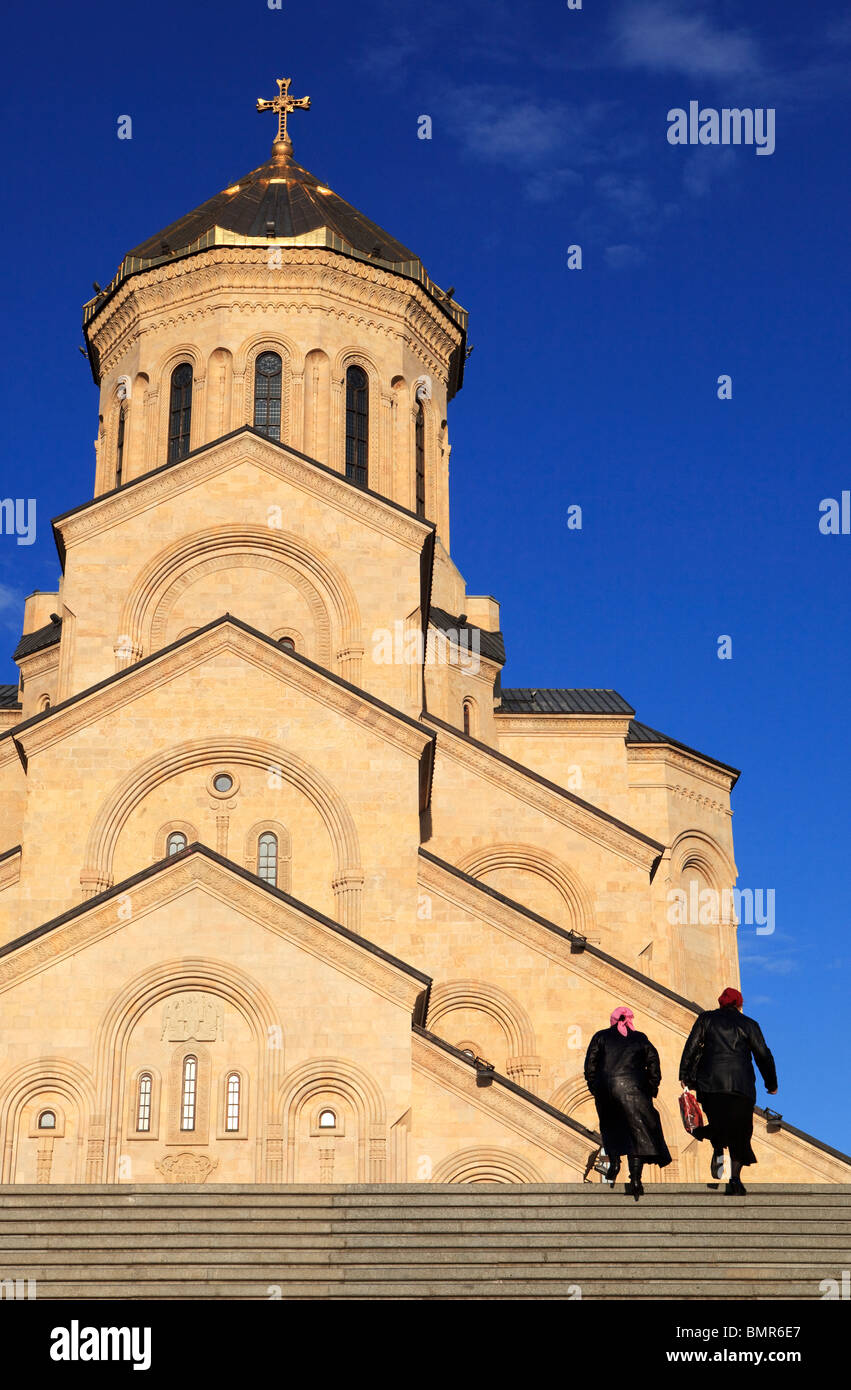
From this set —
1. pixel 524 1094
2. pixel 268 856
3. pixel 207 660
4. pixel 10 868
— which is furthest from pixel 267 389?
pixel 524 1094

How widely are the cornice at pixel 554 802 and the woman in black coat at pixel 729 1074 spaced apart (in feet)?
52.9

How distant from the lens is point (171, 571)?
28.3m

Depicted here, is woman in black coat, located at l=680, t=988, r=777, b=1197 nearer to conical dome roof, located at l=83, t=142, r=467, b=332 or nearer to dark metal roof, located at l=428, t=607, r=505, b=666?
dark metal roof, located at l=428, t=607, r=505, b=666

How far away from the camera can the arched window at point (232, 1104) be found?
2102cm

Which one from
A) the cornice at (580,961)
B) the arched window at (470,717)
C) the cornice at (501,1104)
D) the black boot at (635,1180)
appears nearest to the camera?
the black boot at (635,1180)

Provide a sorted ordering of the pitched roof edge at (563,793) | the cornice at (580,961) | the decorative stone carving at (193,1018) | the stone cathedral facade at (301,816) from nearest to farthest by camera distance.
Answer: the stone cathedral facade at (301,816)
the decorative stone carving at (193,1018)
the cornice at (580,961)
the pitched roof edge at (563,793)

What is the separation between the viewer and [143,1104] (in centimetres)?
2105

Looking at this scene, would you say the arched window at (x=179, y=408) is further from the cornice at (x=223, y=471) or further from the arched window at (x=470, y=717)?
the arched window at (x=470, y=717)

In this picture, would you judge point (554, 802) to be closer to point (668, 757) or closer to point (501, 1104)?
point (668, 757)

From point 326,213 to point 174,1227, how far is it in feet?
98.0

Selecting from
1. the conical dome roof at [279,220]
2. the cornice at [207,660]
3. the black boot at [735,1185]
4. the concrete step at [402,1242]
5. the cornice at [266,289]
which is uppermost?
the conical dome roof at [279,220]

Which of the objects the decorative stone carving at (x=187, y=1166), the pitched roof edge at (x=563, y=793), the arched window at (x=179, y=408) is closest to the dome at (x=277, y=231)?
the arched window at (x=179, y=408)
